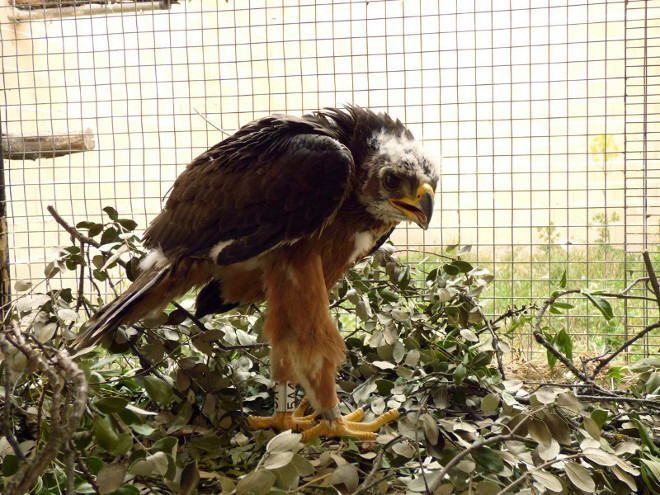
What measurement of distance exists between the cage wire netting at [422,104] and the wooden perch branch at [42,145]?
0.11 feet

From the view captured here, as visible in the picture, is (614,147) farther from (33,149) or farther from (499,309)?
(33,149)

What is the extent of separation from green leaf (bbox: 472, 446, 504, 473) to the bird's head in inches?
29.5

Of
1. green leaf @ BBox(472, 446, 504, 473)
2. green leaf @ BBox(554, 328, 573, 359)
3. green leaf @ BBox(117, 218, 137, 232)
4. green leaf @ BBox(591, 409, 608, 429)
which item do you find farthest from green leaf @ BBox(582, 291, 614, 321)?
green leaf @ BBox(117, 218, 137, 232)

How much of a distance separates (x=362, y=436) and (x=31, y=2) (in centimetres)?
346

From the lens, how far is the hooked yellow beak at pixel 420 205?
1.75 m

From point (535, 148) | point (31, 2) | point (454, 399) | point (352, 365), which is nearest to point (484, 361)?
point (454, 399)

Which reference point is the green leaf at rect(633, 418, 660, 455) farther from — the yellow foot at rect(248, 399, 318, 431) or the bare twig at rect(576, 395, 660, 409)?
the yellow foot at rect(248, 399, 318, 431)

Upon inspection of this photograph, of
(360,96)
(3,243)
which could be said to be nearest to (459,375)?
(360,96)

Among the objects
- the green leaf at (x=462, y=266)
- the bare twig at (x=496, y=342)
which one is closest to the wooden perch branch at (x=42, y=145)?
the green leaf at (x=462, y=266)

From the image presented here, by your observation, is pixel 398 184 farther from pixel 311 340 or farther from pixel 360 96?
pixel 360 96

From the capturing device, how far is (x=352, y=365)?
2135mm

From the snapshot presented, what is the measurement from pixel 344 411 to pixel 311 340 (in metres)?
0.33

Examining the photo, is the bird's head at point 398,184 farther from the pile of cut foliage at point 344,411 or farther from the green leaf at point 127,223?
the green leaf at point 127,223

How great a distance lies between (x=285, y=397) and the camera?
185 cm
